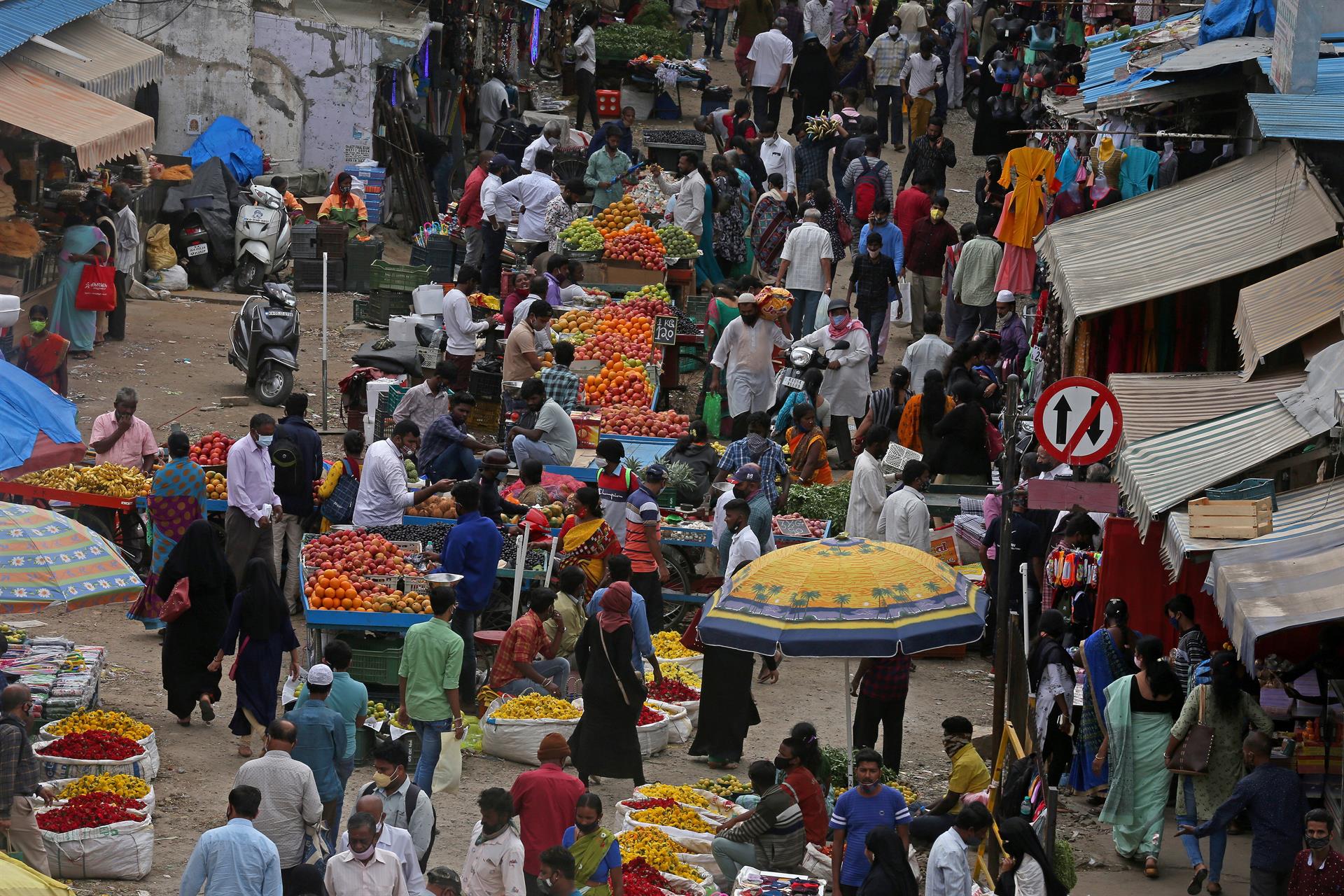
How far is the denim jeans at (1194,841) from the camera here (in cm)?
1005

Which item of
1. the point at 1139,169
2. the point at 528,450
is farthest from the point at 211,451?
the point at 1139,169

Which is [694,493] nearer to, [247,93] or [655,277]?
[655,277]

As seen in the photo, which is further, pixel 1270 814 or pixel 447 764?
pixel 447 764

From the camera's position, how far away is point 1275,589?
908 cm

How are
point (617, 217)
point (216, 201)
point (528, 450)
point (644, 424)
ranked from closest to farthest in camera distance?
1. point (528, 450)
2. point (644, 424)
3. point (617, 217)
4. point (216, 201)

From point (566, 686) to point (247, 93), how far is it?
Answer: 1483cm

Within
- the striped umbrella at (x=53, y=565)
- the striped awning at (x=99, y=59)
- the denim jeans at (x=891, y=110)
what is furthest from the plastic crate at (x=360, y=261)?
the striped umbrella at (x=53, y=565)

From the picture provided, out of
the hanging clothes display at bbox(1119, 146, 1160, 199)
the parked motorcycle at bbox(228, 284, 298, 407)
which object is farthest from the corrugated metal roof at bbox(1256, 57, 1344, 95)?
the parked motorcycle at bbox(228, 284, 298, 407)

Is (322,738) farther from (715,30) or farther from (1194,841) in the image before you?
(715,30)

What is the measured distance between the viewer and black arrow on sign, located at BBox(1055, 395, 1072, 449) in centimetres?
1115

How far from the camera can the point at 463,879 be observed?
8383 mm

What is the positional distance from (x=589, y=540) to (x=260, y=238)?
11477 mm

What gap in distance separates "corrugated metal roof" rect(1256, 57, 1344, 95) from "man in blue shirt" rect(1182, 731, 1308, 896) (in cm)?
551

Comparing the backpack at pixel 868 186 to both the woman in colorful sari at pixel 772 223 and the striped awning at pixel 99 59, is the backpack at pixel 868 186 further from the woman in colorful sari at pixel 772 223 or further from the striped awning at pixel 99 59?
the striped awning at pixel 99 59
